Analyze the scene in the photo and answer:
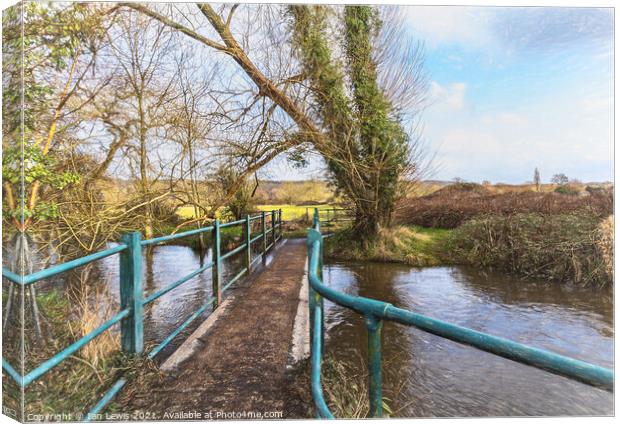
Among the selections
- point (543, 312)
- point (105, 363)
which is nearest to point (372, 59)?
point (543, 312)

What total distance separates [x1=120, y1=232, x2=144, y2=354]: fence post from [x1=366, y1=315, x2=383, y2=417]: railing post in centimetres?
143

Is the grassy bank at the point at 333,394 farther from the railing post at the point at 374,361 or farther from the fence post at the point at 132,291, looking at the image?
the fence post at the point at 132,291

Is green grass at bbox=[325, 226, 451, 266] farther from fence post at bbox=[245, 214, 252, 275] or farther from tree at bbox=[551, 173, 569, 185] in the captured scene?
fence post at bbox=[245, 214, 252, 275]

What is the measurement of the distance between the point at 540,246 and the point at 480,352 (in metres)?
2.36

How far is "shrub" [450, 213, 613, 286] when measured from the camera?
2975mm

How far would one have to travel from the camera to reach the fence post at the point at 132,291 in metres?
1.80

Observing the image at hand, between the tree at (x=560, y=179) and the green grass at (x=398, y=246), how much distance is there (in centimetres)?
218

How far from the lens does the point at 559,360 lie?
0.60 meters

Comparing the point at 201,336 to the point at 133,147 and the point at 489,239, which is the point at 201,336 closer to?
the point at 133,147

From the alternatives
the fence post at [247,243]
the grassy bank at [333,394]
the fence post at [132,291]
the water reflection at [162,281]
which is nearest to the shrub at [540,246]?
the grassy bank at [333,394]

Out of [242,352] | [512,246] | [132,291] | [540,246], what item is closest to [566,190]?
[540,246]

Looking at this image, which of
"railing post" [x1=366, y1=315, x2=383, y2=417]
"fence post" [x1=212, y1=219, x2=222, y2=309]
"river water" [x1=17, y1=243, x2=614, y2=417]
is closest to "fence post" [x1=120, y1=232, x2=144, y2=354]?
"river water" [x1=17, y1=243, x2=614, y2=417]

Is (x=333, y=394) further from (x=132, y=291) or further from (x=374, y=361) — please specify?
(x=132, y=291)

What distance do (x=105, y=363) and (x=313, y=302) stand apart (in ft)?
4.50
